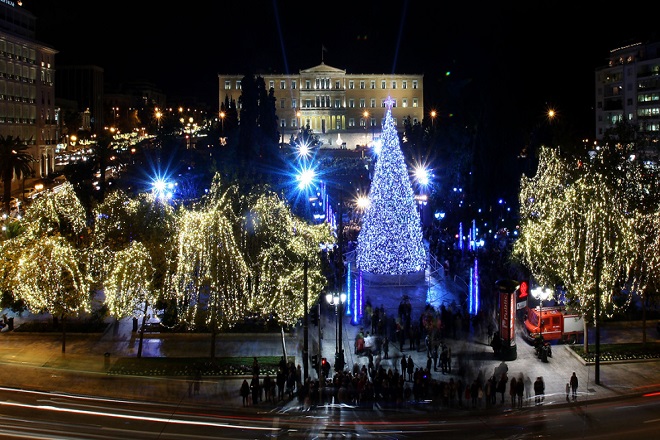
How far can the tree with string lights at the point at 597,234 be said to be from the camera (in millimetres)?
25125

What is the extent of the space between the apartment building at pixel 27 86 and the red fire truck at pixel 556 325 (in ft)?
194

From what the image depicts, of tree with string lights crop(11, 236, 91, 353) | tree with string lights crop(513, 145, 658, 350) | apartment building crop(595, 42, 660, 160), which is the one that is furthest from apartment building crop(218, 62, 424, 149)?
tree with string lights crop(11, 236, 91, 353)

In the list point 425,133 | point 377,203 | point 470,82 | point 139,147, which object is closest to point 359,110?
point 470,82

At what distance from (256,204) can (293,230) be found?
2498 mm

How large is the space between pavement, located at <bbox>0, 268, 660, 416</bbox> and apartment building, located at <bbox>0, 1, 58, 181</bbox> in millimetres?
46526

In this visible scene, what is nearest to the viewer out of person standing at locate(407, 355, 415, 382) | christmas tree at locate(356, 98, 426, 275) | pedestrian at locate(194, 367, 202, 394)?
pedestrian at locate(194, 367, 202, 394)

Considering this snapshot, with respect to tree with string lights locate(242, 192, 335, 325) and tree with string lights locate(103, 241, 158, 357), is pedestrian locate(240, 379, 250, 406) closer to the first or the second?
tree with string lights locate(242, 192, 335, 325)

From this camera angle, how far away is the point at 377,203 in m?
33.4

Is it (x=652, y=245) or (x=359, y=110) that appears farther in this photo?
(x=359, y=110)

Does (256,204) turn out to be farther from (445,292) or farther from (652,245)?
Result: (652,245)

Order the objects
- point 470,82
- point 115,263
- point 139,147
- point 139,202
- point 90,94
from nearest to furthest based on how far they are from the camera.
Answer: point 115,263 < point 139,202 < point 139,147 < point 470,82 < point 90,94

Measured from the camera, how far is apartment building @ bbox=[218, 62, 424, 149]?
5153 inches

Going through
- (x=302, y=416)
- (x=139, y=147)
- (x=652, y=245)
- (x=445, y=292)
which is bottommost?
(x=302, y=416)

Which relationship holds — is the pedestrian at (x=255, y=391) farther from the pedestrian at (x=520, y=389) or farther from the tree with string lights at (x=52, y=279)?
the tree with string lights at (x=52, y=279)
